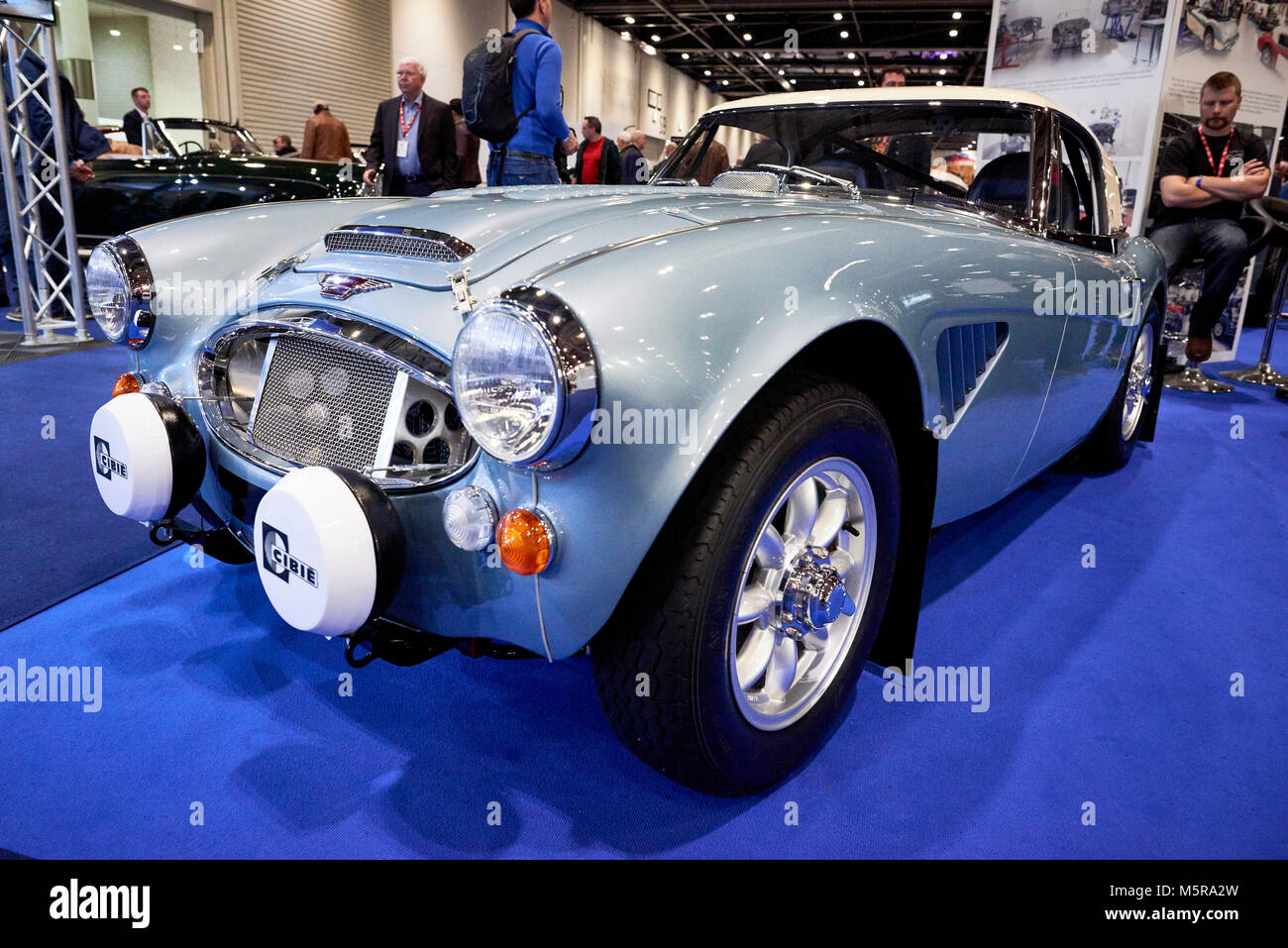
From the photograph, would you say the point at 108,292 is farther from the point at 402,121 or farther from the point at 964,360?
the point at 402,121

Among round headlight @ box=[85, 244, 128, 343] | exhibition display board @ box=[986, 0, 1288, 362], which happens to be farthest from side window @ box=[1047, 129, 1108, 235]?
exhibition display board @ box=[986, 0, 1288, 362]

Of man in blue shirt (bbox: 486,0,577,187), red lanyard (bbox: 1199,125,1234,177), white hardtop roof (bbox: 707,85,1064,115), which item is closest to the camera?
white hardtop roof (bbox: 707,85,1064,115)

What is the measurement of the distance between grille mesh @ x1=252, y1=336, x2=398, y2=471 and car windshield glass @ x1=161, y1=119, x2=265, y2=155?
22.1 ft

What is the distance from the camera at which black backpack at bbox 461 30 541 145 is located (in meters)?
3.87

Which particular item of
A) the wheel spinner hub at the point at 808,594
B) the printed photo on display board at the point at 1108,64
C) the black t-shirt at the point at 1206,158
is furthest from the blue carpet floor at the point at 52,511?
the printed photo on display board at the point at 1108,64

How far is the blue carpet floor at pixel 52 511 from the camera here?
228 cm

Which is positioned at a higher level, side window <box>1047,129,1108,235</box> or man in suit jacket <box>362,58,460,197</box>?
man in suit jacket <box>362,58,460,197</box>

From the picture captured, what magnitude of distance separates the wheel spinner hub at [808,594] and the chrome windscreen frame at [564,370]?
1.92ft

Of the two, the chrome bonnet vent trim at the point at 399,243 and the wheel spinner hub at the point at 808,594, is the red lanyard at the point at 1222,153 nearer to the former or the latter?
the wheel spinner hub at the point at 808,594

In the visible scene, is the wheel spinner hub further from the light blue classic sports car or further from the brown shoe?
the brown shoe

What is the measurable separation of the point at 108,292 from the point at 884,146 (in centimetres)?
216

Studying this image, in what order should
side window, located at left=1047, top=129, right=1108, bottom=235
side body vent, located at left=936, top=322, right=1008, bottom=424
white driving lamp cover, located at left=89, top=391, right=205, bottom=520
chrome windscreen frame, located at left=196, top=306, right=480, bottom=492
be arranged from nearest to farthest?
1. chrome windscreen frame, located at left=196, top=306, right=480, bottom=492
2. white driving lamp cover, located at left=89, top=391, right=205, bottom=520
3. side body vent, located at left=936, top=322, right=1008, bottom=424
4. side window, located at left=1047, top=129, right=1108, bottom=235

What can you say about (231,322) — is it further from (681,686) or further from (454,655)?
(681,686)
